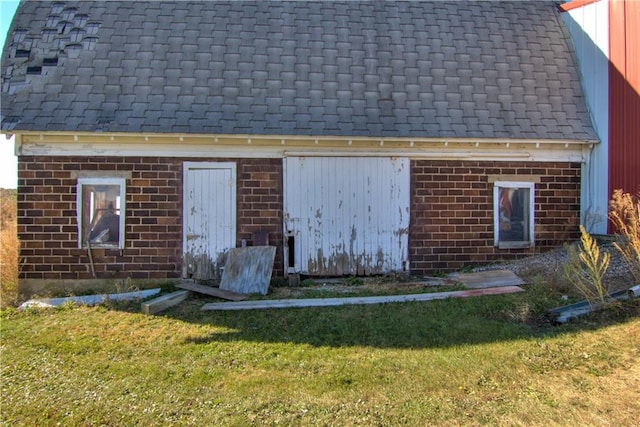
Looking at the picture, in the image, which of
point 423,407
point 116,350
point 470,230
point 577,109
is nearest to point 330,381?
point 423,407

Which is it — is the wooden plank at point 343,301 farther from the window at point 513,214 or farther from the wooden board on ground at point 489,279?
the window at point 513,214

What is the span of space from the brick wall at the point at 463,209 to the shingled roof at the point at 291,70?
0.77 metres

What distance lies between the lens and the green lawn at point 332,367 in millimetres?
3902

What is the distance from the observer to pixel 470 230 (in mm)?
9625

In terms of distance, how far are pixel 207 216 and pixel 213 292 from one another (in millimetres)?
1779

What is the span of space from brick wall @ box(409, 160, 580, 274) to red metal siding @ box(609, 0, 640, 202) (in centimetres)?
93

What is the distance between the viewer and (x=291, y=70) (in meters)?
10.0

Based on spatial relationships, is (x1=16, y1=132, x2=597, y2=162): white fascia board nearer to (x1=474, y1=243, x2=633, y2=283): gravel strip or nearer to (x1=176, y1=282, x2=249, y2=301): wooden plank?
(x1=474, y1=243, x2=633, y2=283): gravel strip

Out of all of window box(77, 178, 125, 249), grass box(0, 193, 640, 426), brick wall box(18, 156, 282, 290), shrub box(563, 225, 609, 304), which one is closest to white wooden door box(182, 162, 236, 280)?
brick wall box(18, 156, 282, 290)

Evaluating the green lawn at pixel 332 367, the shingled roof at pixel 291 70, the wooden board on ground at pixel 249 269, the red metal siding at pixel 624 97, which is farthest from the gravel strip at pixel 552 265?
the wooden board on ground at pixel 249 269

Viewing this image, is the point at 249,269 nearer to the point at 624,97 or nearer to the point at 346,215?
the point at 346,215

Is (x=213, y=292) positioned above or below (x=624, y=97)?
below

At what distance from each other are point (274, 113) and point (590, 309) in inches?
263

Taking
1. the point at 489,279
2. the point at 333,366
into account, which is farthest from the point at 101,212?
the point at 489,279
